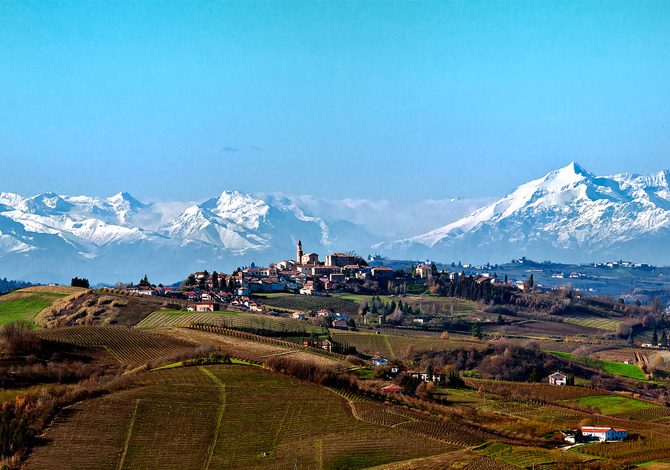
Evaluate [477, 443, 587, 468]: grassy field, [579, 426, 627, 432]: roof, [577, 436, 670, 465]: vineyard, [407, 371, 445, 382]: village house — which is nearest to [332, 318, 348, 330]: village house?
[407, 371, 445, 382]: village house

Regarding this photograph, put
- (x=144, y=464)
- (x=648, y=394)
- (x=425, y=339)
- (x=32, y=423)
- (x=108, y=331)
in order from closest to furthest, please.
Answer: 1. (x=144, y=464)
2. (x=32, y=423)
3. (x=108, y=331)
4. (x=648, y=394)
5. (x=425, y=339)

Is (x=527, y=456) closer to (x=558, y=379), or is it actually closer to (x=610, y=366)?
(x=558, y=379)

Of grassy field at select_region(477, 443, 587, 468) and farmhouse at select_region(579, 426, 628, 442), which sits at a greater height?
farmhouse at select_region(579, 426, 628, 442)

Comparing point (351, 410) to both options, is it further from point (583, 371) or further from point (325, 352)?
point (583, 371)

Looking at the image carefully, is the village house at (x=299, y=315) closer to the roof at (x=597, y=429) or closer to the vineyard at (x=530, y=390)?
the vineyard at (x=530, y=390)

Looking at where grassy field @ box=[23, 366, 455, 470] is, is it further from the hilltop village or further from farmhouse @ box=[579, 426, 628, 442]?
the hilltop village

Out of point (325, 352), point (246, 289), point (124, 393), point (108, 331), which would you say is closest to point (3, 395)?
point (124, 393)
